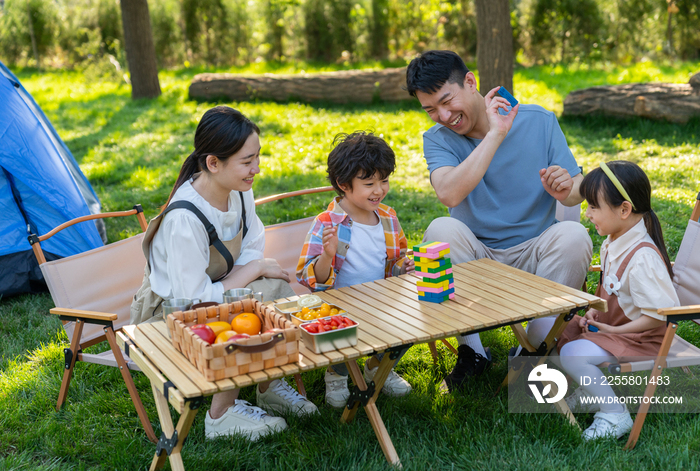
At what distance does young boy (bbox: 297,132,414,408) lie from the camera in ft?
9.84

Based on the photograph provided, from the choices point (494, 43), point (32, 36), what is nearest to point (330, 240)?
point (494, 43)

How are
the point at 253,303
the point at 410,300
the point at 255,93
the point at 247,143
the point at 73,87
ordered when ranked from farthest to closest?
the point at 73,87 → the point at 255,93 → the point at 247,143 → the point at 410,300 → the point at 253,303

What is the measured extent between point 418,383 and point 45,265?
1.95 meters

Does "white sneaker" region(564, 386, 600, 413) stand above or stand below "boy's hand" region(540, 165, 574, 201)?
below

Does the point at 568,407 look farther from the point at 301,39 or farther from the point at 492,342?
the point at 301,39

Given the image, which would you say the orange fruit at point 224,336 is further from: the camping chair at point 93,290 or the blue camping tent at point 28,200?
the blue camping tent at point 28,200

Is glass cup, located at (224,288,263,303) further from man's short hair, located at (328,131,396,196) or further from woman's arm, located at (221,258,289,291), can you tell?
man's short hair, located at (328,131,396,196)

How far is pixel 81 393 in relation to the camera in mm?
3219

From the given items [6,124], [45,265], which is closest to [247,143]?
[45,265]

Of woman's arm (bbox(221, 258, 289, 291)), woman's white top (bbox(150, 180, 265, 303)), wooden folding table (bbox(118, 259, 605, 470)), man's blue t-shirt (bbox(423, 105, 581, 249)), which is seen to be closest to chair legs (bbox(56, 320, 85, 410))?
woman's white top (bbox(150, 180, 265, 303))

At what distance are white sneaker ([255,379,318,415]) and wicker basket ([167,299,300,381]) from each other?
84cm

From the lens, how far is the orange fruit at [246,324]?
6.98ft

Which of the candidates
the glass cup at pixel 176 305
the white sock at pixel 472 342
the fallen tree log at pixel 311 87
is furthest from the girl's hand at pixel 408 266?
the fallen tree log at pixel 311 87

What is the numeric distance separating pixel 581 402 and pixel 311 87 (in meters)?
7.85
